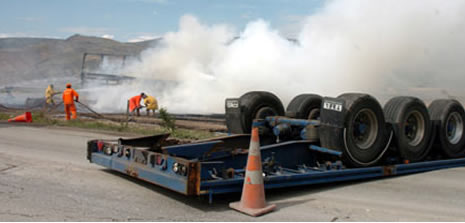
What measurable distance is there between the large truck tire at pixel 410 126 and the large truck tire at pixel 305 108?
145cm

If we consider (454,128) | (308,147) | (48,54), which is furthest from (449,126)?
(48,54)

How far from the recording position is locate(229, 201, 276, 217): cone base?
5089 millimetres

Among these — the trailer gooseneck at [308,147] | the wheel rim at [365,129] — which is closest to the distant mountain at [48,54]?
the trailer gooseneck at [308,147]

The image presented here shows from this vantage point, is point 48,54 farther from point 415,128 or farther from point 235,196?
point 235,196

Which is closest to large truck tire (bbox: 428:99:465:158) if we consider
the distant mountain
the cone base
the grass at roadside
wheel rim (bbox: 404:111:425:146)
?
wheel rim (bbox: 404:111:425:146)

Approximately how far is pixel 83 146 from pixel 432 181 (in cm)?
700

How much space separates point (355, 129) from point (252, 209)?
104 inches

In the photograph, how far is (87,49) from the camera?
100 m

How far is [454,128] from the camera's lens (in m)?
8.65

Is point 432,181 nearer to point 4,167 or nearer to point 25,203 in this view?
point 25,203

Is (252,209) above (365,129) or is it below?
below

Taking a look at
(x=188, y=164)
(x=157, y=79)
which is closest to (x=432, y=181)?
(x=188, y=164)

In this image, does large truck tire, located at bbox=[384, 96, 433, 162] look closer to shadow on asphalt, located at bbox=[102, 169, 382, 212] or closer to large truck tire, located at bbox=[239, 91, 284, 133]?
shadow on asphalt, located at bbox=[102, 169, 382, 212]

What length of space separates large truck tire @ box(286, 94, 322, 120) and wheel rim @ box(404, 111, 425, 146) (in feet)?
5.67
